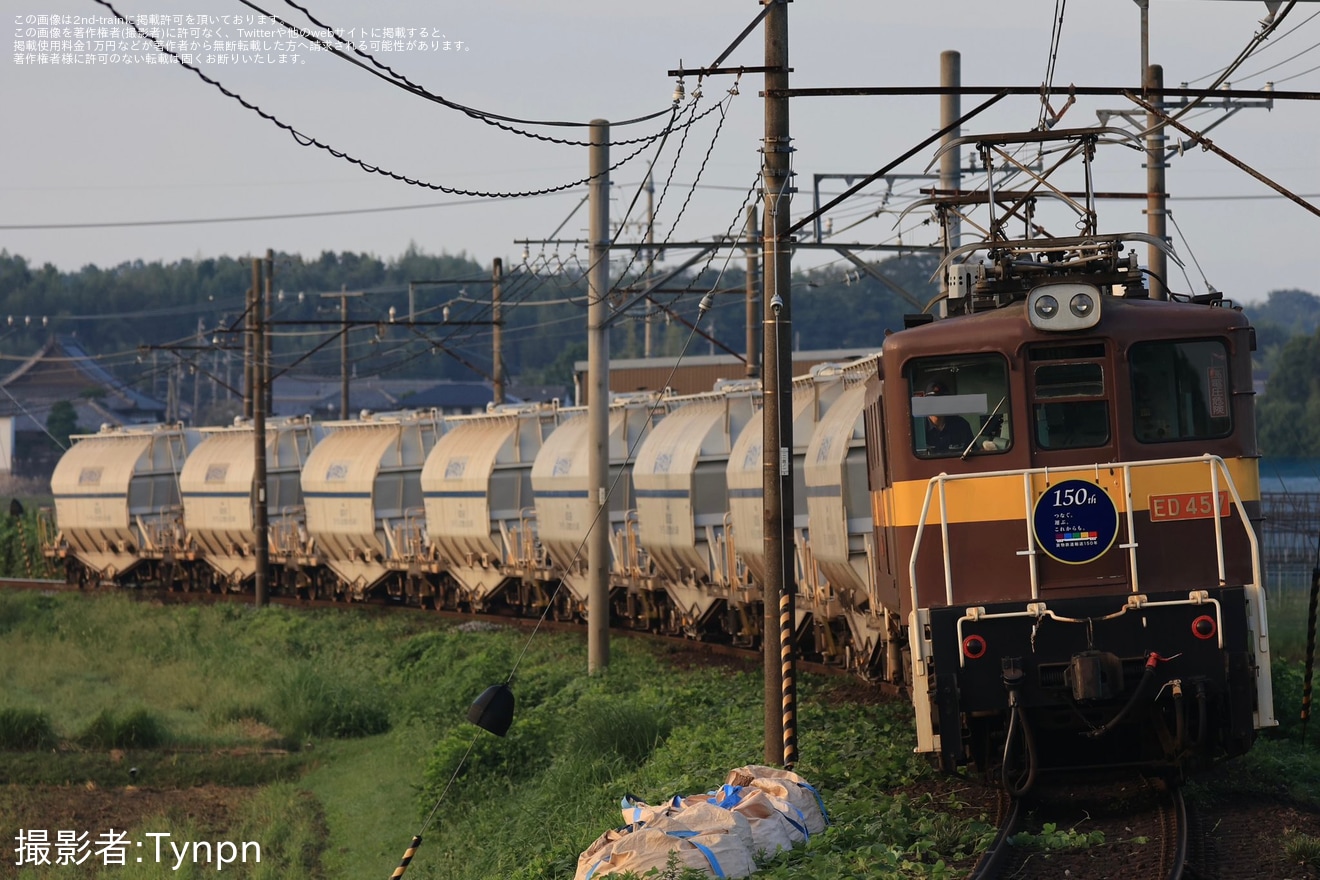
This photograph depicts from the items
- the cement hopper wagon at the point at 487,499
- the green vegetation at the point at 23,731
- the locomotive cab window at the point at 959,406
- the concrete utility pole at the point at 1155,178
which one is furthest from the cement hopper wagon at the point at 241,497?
the locomotive cab window at the point at 959,406

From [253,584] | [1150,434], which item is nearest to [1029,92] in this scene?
[1150,434]

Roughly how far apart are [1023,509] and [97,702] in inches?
824

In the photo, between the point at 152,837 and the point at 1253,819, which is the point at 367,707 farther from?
the point at 1253,819

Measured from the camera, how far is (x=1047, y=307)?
11188 millimetres

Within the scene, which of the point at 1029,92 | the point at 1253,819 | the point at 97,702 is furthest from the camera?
the point at 97,702

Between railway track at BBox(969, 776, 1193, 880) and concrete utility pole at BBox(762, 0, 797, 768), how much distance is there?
2.77 m

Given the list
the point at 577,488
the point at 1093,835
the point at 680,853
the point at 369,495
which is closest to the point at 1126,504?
the point at 1093,835

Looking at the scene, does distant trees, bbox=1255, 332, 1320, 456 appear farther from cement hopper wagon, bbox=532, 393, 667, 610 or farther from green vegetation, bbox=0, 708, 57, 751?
green vegetation, bbox=0, 708, 57, 751

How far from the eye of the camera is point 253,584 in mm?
44750

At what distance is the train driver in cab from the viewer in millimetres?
11414

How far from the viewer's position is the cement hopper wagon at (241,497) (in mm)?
41094

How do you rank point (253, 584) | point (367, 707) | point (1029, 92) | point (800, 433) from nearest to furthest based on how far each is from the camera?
point (1029, 92) → point (800, 433) → point (367, 707) → point (253, 584)

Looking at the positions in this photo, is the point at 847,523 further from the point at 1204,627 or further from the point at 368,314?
the point at 368,314

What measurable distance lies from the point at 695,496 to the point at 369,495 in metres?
14.1
